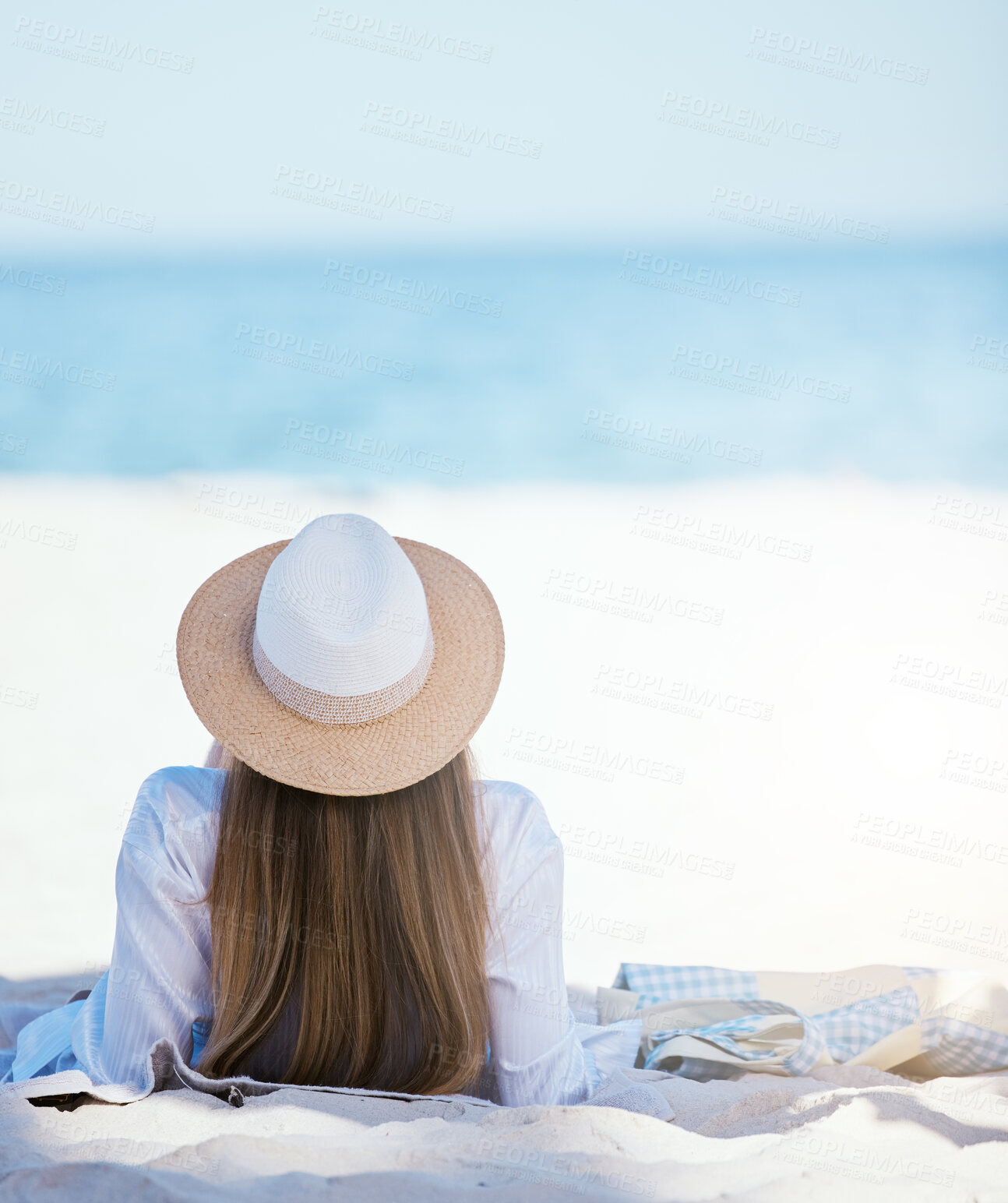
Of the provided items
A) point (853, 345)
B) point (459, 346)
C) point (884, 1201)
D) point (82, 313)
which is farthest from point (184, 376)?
point (884, 1201)

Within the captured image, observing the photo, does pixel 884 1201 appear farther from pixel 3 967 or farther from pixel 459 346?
pixel 459 346

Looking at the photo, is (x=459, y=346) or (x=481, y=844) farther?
(x=459, y=346)

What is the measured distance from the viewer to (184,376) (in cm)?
579

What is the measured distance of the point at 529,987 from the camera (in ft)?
4.22

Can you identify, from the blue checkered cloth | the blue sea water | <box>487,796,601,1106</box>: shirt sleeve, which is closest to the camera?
<box>487,796,601,1106</box>: shirt sleeve

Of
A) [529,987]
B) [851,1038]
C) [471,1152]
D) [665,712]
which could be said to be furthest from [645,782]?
[471,1152]

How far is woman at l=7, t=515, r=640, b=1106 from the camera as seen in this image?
1182 mm

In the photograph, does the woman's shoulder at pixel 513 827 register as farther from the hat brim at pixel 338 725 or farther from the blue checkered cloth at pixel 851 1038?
the blue checkered cloth at pixel 851 1038

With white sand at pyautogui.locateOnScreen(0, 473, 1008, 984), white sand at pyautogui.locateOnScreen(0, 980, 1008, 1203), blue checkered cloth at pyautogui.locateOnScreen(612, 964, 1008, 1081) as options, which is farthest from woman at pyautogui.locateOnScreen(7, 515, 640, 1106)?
white sand at pyautogui.locateOnScreen(0, 473, 1008, 984)

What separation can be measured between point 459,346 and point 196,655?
16.6 ft

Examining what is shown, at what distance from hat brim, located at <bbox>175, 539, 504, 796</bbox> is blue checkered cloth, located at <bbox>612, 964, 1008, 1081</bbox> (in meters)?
0.79

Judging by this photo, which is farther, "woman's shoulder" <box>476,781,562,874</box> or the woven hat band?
"woman's shoulder" <box>476,781,562,874</box>

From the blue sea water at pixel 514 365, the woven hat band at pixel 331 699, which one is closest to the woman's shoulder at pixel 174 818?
the woven hat band at pixel 331 699

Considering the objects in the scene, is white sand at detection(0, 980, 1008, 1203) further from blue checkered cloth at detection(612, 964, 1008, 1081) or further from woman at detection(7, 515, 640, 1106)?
blue checkered cloth at detection(612, 964, 1008, 1081)
